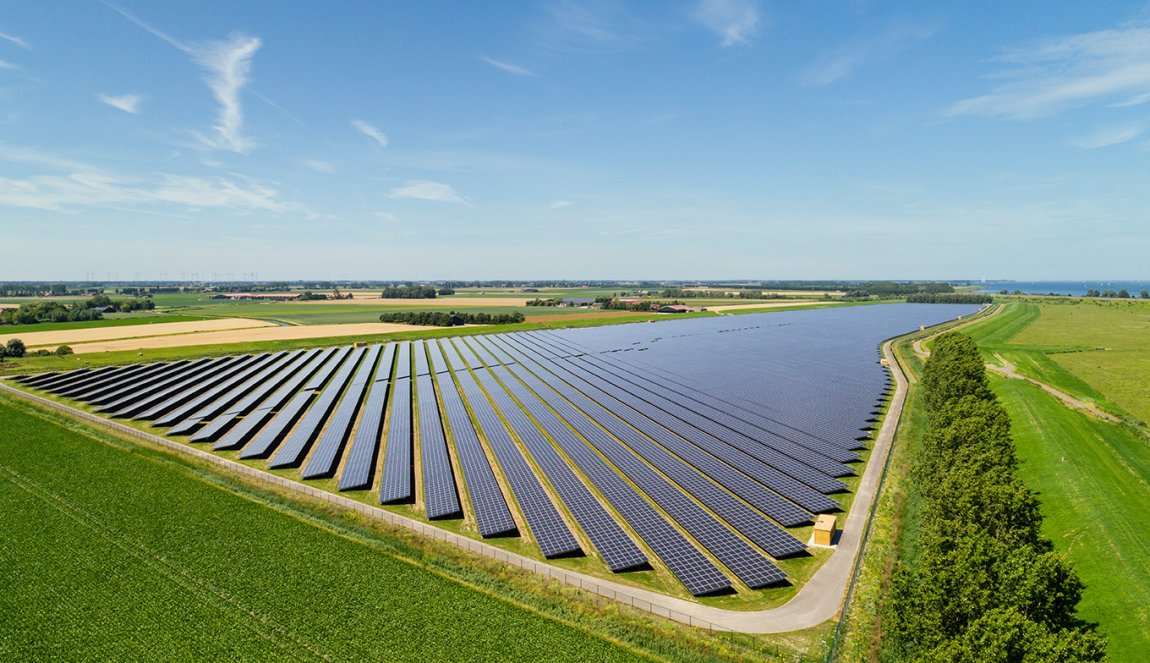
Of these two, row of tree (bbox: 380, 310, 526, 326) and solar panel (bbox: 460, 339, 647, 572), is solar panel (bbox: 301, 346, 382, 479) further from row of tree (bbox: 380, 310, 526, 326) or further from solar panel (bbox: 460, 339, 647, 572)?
row of tree (bbox: 380, 310, 526, 326)

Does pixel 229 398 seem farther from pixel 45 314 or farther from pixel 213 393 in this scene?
pixel 45 314

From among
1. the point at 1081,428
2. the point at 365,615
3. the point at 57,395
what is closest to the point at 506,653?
the point at 365,615

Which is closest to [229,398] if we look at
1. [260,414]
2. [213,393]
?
[213,393]

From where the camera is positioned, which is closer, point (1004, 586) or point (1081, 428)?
point (1004, 586)

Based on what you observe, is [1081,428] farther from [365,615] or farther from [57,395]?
[57,395]

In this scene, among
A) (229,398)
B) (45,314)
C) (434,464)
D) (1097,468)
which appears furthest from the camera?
(45,314)

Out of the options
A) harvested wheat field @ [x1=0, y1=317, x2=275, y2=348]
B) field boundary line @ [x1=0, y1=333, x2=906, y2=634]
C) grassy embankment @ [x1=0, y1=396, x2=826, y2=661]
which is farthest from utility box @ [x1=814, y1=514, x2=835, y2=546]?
harvested wheat field @ [x1=0, y1=317, x2=275, y2=348]
